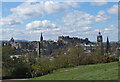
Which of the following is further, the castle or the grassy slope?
the castle

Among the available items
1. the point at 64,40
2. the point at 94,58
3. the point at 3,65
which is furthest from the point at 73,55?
the point at 64,40

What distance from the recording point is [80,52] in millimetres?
31500

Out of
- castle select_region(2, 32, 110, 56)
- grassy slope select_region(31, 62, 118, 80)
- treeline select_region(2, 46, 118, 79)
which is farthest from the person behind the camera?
castle select_region(2, 32, 110, 56)

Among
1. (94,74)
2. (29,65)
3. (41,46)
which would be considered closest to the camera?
(94,74)

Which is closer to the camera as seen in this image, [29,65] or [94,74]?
[94,74]

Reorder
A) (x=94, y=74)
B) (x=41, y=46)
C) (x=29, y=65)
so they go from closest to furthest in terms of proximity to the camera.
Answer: (x=94, y=74), (x=29, y=65), (x=41, y=46)

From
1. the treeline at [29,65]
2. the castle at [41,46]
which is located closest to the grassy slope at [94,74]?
the treeline at [29,65]

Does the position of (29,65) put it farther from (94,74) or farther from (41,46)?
(41,46)

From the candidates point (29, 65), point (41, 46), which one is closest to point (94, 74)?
point (29, 65)

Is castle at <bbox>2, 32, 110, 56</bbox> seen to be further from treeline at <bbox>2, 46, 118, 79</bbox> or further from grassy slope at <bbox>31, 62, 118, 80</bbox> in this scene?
grassy slope at <bbox>31, 62, 118, 80</bbox>

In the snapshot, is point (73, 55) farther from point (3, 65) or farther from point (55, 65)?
point (3, 65)

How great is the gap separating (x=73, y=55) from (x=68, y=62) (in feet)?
5.64

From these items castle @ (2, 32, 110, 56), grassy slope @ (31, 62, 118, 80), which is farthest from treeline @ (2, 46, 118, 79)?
castle @ (2, 32, 110, 56)

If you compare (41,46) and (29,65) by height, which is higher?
(41,46)
